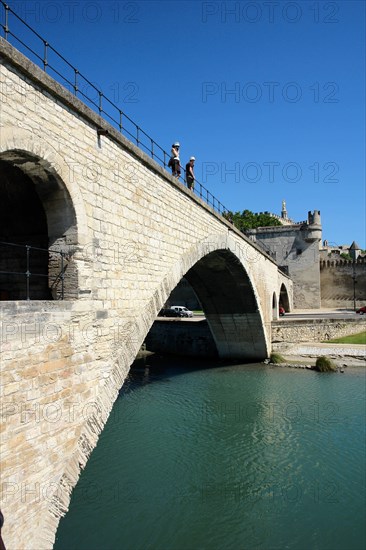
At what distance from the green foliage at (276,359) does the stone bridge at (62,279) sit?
15.8 meters

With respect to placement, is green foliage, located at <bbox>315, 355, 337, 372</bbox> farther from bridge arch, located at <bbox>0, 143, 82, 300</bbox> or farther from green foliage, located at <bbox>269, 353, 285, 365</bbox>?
bridge arch, located at <bbox>0, 143, 82, 300</bbox>

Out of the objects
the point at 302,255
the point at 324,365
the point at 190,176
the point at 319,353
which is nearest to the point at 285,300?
the point at 302,255

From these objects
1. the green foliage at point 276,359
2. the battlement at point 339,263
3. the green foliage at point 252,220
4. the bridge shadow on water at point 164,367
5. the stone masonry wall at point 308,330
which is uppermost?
the green foliage at point 252,220

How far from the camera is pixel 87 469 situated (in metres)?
10.7

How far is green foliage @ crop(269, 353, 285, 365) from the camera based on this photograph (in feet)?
81.8

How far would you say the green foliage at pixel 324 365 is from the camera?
72.1 ft

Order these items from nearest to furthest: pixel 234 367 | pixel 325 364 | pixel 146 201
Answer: pixel 146 201 → pixel 325 364 → pixel 234 367

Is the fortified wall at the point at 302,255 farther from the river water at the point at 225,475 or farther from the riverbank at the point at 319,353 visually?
the river water at the point at 225,475

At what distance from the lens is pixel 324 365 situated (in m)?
22.1

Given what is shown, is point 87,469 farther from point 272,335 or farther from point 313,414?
point 272,335

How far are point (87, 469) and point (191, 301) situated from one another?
37.7 m

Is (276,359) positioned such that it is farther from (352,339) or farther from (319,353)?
(352,339)

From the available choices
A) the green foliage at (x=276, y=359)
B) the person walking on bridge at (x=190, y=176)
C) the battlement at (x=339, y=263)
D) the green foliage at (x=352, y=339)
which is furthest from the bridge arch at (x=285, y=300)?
the person walking on bridge at (x=190, y=176)

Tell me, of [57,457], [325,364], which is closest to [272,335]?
[325,364]
